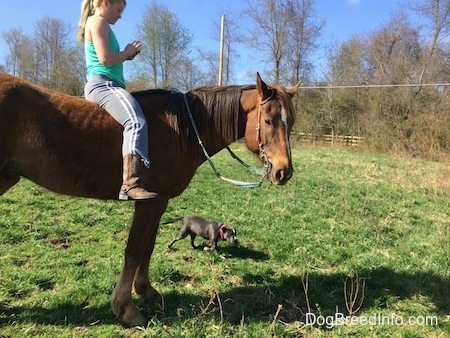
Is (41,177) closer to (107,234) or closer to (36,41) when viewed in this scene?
(107,234)

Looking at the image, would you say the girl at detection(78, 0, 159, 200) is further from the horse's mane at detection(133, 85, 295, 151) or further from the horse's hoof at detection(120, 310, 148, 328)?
the horse's hoof at detection(120, 310, 148, 328)

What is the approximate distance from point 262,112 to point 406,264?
3200mm

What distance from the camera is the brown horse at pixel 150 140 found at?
3170 mm

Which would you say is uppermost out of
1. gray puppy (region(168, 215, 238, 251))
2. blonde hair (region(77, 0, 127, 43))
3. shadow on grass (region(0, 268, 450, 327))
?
blonde hair (region(77, 0, 127, 43))

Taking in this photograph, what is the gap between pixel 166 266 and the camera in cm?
463

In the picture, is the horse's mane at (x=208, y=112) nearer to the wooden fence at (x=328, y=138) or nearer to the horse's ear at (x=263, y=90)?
the horse's ear at (x=263, y=90)

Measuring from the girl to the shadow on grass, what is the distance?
1.30m

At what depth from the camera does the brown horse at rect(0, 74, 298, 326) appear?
3.17 metres

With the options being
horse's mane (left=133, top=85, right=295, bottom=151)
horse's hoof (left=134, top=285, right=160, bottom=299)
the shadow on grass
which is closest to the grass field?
the shadow on grass

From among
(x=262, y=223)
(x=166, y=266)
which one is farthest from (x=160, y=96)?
(x=262, y=223)

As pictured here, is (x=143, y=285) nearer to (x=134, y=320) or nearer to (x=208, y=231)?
(x=134, y=320)

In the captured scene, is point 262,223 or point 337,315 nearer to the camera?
point 337,315

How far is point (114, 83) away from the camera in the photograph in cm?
351

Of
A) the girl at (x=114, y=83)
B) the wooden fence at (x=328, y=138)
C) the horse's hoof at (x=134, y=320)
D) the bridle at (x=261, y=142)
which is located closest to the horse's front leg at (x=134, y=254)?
the horse's hoof at (x=134, y=320)
